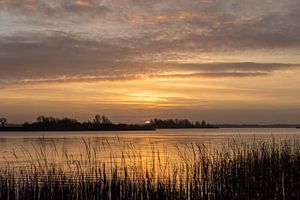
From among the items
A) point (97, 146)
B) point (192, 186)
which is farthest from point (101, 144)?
point (192, 186)

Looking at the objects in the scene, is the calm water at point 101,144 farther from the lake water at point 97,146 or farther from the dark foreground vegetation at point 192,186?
the dark foreground vegetation at point 192,186

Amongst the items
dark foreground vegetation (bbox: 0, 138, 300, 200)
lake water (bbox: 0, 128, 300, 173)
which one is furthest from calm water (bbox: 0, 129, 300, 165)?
dark foreground vegetation (bbox: 0, 138, 300, 200)

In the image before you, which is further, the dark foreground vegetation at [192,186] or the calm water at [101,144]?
the calm water at [101,144]

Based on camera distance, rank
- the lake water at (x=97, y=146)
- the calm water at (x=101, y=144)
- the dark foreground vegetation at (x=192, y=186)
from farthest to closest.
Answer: the calm water at (x=101, y=144) < the lake water at (x=97, y=146) < the dark foreground vegetation at (x=192, y=186)

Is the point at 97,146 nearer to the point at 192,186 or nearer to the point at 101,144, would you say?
the point at 101,144

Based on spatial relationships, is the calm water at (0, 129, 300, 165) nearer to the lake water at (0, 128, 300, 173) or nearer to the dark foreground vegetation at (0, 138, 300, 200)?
the lake water at (0, 128, 300, 173)

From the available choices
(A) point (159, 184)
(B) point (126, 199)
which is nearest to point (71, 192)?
(B) point (126, 199)

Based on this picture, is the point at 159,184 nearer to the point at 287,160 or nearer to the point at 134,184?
the point at 134,184

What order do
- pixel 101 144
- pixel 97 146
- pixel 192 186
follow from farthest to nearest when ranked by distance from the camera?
pixel 101 144
pixel 97 146
pixel 192 186

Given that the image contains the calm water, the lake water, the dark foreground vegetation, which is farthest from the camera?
the calm water

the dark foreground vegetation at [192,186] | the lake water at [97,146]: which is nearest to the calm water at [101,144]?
the lake water at [97,146]

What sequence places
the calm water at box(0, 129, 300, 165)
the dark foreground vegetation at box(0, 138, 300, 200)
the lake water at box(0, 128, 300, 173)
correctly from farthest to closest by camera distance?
the calm water at box(0, 129, 300, 165), the lake water at box(0, 128, 300, 173), the dark foreground vegetation at box(0, 138, 300, 200)

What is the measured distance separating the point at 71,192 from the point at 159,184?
2.11 meters

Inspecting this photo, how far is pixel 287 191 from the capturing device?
38.0 feet
